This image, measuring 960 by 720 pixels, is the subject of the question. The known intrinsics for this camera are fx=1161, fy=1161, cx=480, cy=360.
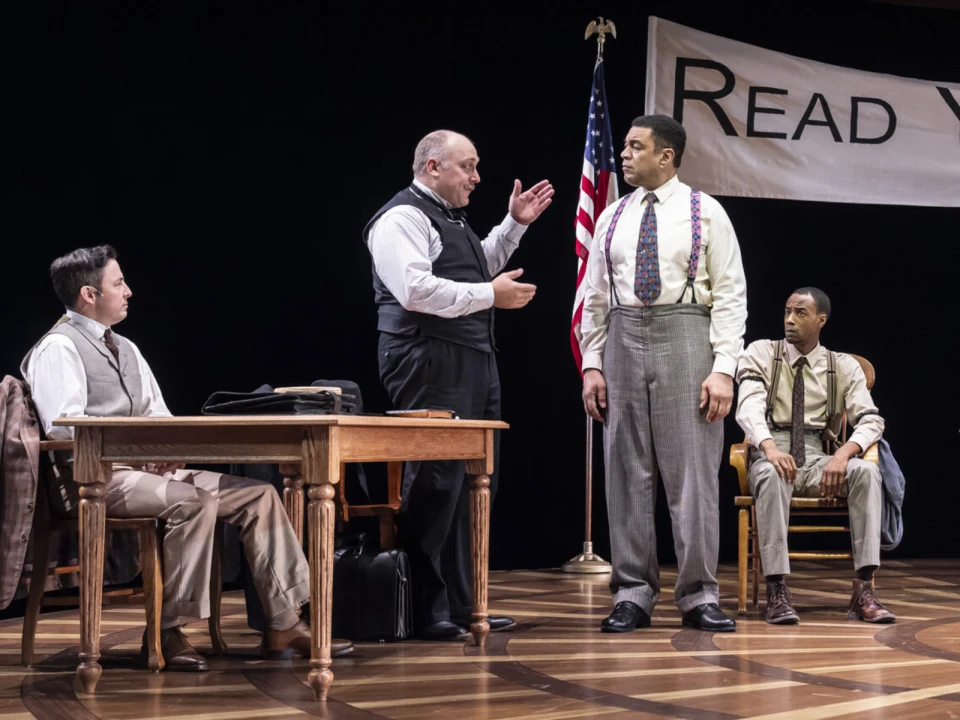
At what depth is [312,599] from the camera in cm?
263

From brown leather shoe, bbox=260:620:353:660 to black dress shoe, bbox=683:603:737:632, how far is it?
115 cm

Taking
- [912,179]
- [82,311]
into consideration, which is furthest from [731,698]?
[912,179]

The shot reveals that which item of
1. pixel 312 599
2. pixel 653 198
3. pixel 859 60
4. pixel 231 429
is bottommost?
pixel 312 599

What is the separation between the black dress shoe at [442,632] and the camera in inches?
140

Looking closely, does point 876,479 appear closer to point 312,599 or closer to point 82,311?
point 312,599

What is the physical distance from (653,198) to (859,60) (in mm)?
3129

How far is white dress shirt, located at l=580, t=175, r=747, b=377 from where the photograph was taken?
372 centimetres

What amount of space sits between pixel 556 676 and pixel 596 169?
3.19 meters

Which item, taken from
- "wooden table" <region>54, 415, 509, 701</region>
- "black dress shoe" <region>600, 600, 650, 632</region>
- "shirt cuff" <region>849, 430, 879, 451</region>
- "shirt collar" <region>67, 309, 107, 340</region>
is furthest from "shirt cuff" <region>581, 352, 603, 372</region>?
"shirt collar" <region>67, 309, 107, 340</region>

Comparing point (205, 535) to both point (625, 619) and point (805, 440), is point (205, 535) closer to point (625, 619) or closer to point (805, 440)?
point (625, 619)

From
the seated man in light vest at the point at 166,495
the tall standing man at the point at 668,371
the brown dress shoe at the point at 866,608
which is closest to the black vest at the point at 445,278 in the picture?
the tall standing man at the point at 668,371

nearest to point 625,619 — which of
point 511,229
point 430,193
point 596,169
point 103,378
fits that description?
point 511,229

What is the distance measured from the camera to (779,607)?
3951mm

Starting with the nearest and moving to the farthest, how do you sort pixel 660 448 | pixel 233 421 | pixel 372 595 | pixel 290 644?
pixel 233 421
pixel 290 644
pixel 372 595
pixel 660 448
